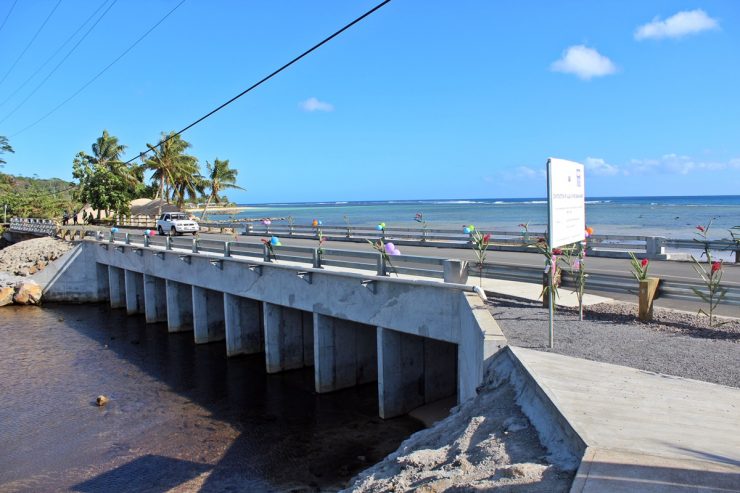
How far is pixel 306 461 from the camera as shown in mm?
10977

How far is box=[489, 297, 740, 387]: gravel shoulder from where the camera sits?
21.9 feet

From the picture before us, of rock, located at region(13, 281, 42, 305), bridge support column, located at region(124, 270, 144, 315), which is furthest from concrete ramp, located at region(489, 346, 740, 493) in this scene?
rock, located at region(13, 281, 42, 305)

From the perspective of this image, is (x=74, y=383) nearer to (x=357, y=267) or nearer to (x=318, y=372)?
(x=318, y=372)

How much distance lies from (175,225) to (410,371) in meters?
29.7

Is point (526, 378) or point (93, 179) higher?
point (93, 179)

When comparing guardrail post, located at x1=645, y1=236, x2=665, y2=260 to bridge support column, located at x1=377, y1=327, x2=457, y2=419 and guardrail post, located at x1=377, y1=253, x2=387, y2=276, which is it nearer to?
bridge support column, located at x1=377, y1=327, x2=457, y2=419

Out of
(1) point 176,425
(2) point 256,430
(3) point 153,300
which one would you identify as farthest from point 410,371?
(3) point 153,300

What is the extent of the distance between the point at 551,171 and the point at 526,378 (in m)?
2.85

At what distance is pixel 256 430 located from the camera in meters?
→ 12.7

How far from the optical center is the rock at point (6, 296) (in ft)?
101

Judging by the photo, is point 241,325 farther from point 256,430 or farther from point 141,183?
point 141,183

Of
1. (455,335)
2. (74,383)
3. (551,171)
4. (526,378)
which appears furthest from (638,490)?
(74,383)

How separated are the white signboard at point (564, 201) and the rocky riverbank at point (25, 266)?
31.9 m

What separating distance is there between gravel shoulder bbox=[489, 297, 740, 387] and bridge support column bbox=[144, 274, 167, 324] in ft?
63.5
